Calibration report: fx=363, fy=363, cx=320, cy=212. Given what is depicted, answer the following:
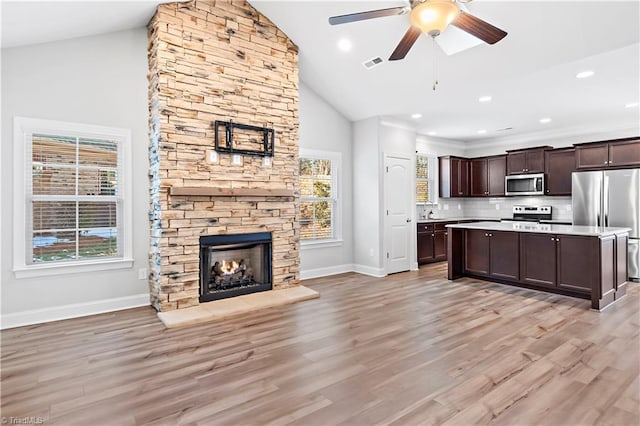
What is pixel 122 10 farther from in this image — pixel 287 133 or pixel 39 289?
pixel 39 289

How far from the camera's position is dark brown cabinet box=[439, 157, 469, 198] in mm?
8039

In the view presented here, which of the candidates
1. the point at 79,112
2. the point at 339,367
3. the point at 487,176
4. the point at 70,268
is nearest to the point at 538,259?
the point at 339,367

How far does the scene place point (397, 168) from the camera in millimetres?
6559

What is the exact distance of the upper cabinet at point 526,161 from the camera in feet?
23.6

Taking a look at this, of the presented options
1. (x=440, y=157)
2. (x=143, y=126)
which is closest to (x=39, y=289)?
(x=143, y=126)

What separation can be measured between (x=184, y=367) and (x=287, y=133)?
10.8 feet

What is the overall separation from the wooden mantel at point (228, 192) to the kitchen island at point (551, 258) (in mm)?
2886

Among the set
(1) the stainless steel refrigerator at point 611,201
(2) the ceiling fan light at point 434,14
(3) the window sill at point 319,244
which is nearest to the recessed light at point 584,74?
(1) the stainless steel refrigerator at point 611,201

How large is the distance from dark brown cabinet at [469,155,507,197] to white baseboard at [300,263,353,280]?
3761 millimetres

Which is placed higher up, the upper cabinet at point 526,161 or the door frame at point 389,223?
the upper cabinet at point 526,161

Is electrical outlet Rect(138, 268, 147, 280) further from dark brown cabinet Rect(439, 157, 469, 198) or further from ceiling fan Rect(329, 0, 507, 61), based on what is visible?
dark brown cabinet Rect(439, 157, 469, 198)

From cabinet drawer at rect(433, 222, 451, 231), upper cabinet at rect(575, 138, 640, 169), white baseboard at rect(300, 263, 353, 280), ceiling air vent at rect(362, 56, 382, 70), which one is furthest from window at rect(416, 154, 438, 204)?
ceiling air vent at rect(362, 56, 382, 70)

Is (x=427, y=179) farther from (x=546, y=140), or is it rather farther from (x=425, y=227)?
(x=546, y=140)

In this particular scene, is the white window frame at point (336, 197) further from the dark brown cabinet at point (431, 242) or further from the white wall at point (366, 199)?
the dark brown cabinet at point (431, 242)
